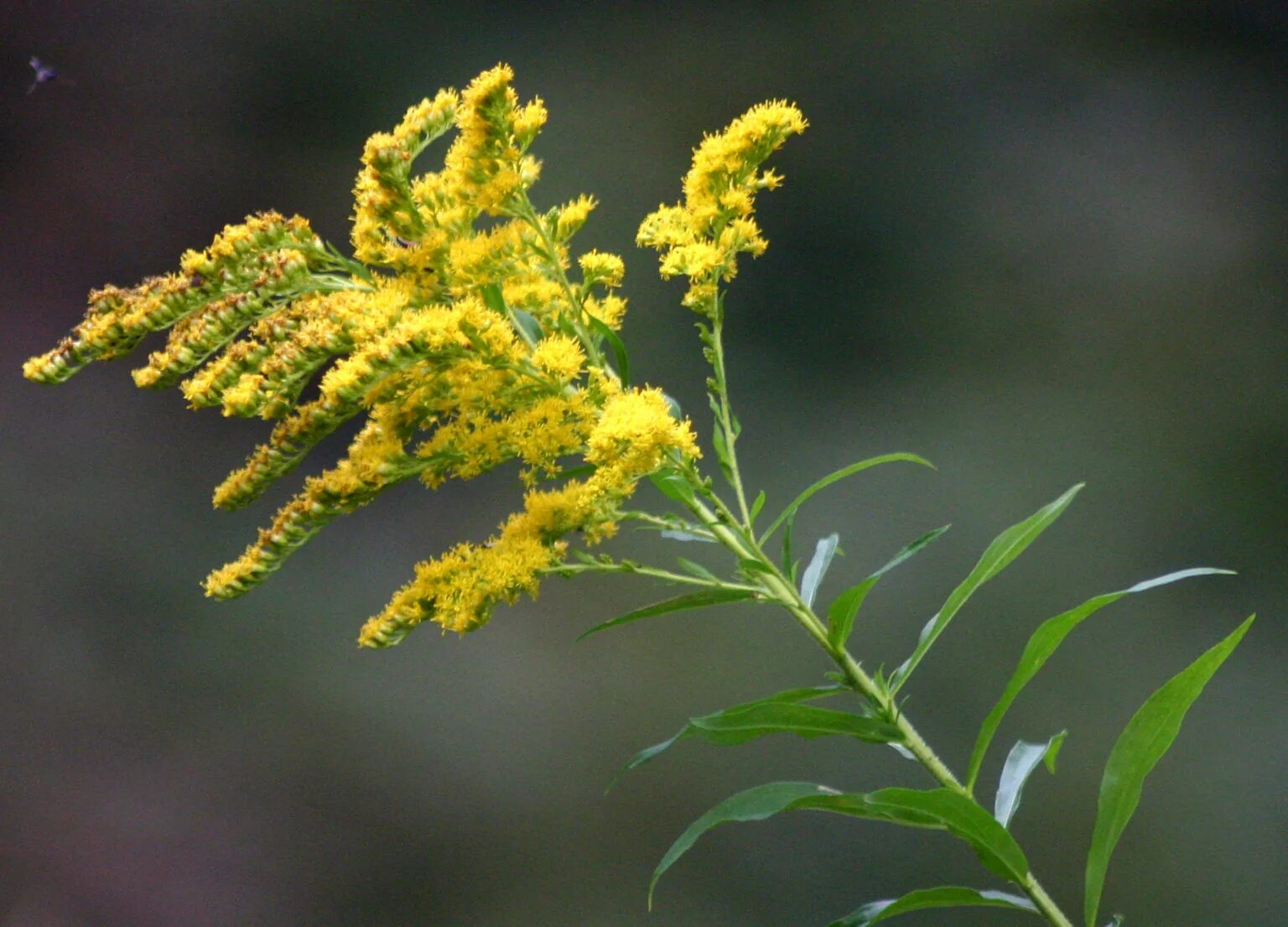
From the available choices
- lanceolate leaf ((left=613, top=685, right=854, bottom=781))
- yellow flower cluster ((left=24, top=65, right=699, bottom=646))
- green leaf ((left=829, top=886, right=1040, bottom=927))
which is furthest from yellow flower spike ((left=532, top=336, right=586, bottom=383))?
green leaf ((left=829, top=886, right=1040, bottom=927))

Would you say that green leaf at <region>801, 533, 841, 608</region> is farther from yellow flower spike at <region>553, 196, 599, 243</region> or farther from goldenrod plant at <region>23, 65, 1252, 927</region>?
yellow flower spike at <region>553, 196, 599, 243</region>

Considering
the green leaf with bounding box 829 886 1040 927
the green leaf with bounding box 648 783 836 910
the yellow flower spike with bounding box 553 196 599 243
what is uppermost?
the yellow flower spike with bounding box 553 196 599 243

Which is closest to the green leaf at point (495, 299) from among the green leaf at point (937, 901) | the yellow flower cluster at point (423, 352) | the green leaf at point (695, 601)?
the yellow flower cluster at point (423, 352)

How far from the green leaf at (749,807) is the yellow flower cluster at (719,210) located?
0.48 metres

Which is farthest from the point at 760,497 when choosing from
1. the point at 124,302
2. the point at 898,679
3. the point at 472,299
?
the point at 124,302

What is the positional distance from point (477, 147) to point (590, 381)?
25 cm

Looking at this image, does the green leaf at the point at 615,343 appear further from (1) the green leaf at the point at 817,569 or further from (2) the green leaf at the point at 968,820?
(2) the green leaf at the point at 968,820

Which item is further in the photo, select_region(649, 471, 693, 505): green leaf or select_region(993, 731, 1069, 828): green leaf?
select_region(993, 731, 1069, 828): green leaf

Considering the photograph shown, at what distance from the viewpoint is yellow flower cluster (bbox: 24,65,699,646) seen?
3.71ft

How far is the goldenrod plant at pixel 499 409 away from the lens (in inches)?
44.6

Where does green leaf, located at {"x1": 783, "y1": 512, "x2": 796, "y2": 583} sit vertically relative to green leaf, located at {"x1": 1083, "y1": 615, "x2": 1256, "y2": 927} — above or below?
above

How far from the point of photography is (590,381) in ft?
3.97

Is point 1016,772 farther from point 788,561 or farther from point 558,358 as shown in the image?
point 558,358

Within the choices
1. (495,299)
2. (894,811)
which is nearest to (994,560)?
(894,811)
